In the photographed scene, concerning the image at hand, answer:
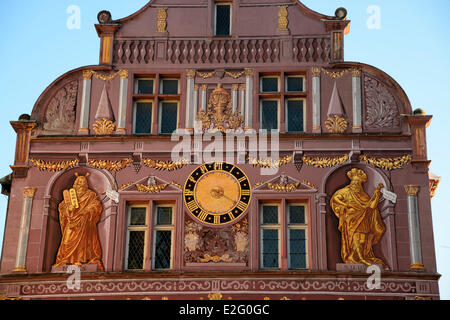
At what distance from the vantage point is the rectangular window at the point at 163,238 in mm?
22375

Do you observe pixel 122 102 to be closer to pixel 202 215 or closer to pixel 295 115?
pixel 202 215

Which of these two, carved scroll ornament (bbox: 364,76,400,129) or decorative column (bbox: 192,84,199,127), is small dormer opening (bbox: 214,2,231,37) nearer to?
decorative column (bbox: 192,84,199,127)

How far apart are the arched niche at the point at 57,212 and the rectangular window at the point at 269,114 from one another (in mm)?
3932

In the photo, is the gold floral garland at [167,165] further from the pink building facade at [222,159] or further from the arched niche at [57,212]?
the arched niche at [57,212]

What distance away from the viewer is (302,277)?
2172 centimetres

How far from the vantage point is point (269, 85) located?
24.1m

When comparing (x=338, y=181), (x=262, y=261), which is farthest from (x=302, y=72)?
(x=262, y=261)

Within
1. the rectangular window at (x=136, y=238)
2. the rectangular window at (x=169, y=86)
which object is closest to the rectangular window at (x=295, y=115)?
the rectangular window at (x=169, y=86)

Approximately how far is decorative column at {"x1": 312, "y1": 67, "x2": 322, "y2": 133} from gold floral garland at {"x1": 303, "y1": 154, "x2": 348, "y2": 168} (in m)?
0.71

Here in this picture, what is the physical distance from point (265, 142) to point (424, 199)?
12.9ft

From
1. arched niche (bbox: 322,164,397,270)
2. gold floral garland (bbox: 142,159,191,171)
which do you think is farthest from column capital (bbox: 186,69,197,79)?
arched niche (bbox: 322,164,397,270)

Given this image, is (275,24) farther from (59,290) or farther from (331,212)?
(59,290)

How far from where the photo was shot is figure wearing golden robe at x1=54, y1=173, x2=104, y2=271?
22375 millimetres
